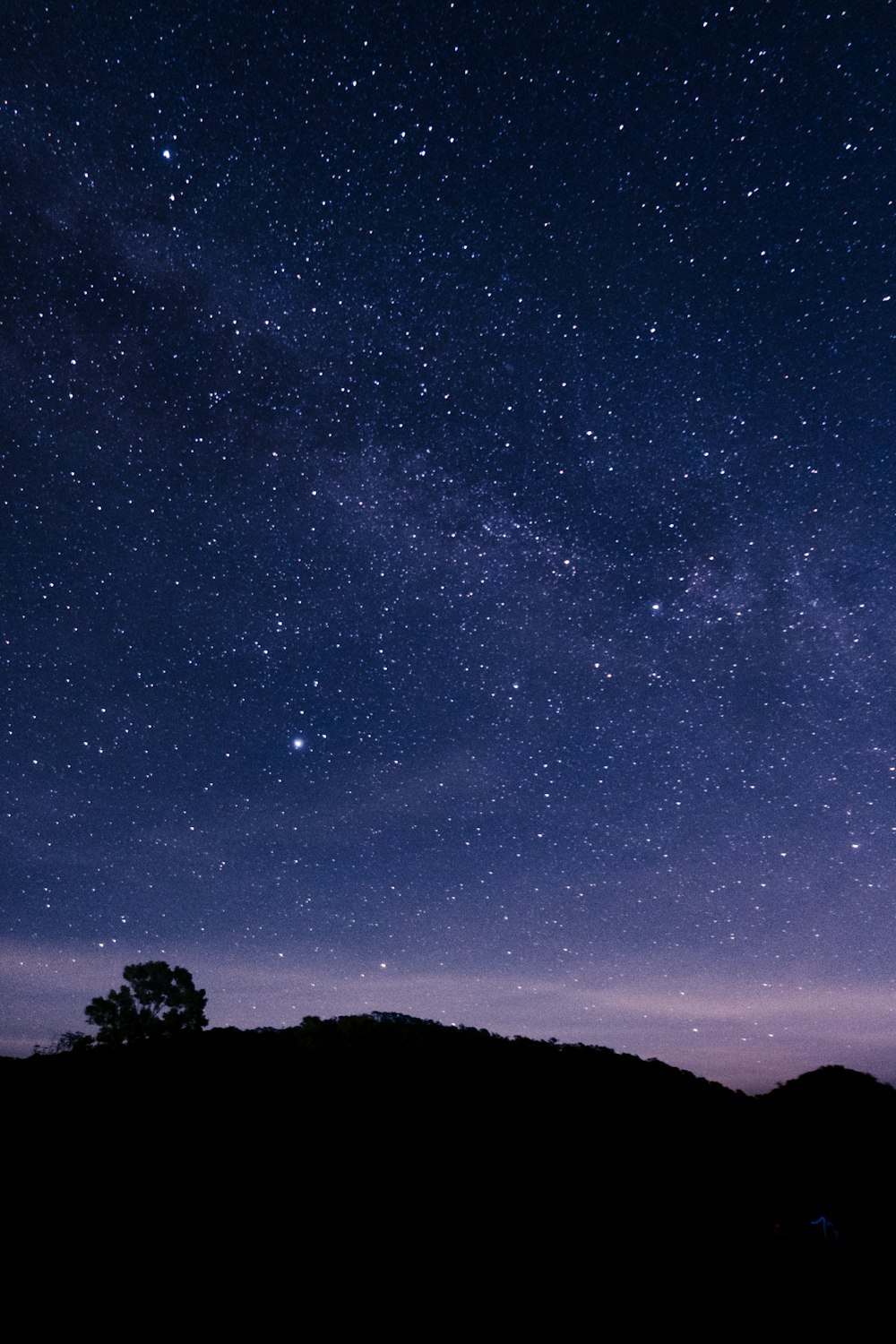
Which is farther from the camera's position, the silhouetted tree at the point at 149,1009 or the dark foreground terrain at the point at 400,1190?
the silhouetted tree at the point at 149,1009

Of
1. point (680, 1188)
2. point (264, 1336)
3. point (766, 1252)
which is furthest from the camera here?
point (680, 1188)

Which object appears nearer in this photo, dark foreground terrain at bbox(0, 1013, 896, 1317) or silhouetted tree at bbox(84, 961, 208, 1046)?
dark foreground terrain at bbox(0, 1013, 896, 1317)

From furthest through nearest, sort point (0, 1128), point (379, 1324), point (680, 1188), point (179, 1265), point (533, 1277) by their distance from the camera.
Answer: point (680, 1188) → point (0, 1128) → point (533, 1277) → point (179, 1265) → point (379, 1324)

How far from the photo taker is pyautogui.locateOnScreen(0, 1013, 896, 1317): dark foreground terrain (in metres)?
11.3

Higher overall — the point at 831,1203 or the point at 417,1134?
the point at 417,1134

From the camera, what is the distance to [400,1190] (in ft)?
49.1

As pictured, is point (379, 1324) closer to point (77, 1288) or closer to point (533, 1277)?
point (533, 1277)

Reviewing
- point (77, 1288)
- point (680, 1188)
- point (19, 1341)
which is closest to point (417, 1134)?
point (680, 1188)

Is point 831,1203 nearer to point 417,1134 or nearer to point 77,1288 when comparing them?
point 417,1134

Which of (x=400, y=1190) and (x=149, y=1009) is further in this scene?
(x=149, y=1009)

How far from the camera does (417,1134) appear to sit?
18.0 metres

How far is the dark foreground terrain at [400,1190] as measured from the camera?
11.3 m

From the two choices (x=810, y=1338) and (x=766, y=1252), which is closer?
(x=810, y=1338)

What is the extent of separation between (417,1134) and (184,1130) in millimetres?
5843
